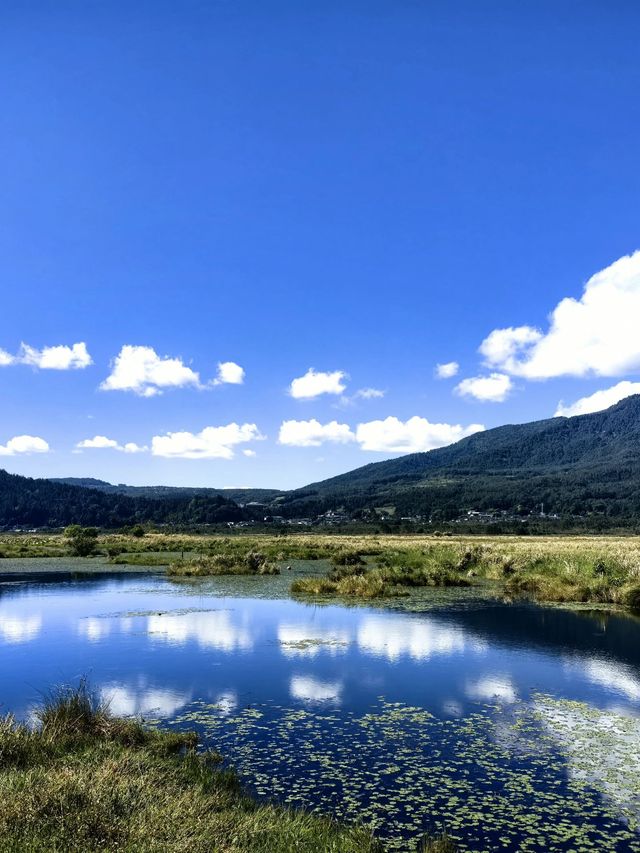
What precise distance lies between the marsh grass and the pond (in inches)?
38.6

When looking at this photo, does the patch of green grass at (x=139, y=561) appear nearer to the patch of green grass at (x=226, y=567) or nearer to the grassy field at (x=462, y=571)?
the grassy field at (x=462, y=571)

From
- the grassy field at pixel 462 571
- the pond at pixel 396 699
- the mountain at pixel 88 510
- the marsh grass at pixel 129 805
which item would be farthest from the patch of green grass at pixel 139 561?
the mountain at pixel 88 510

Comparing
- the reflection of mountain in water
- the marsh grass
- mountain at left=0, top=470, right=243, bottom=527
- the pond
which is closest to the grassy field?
the reflection of mountain in water

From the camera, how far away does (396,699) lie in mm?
14406

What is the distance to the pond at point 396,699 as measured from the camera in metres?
9.12

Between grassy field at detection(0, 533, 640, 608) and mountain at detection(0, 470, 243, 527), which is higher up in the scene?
mountain at detection(0, 470, 243, 527)

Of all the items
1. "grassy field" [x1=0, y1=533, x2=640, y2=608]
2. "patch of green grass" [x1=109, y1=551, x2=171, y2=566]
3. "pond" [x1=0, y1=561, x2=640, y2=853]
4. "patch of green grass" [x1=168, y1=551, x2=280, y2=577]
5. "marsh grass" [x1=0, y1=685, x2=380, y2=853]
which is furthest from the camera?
"patch of green grass" [x1=109, y1=551, x2=171, y2=566]

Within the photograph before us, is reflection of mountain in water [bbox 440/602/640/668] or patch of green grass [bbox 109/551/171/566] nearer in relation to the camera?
reflection of mountain in water [bbox 440/602/640/668]

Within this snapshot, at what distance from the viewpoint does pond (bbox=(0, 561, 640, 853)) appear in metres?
9.12

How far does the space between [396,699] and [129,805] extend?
8504 millimetres

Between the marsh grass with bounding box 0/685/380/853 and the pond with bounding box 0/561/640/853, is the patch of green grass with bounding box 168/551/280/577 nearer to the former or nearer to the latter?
the pond with bounding box 0/561/640/853

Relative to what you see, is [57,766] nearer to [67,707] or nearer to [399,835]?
[67,707]

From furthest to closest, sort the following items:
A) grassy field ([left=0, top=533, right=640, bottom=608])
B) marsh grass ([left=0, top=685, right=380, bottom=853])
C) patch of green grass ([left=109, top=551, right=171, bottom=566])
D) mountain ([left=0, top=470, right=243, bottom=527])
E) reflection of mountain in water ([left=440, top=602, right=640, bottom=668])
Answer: mountain ([left=0, top=470, right=243, bottom=527]) < patch of green grass ([left=109, top=551, right=171, bottom=566]) < grassy field ([left=0, top=533, right=640, bottom=608]) < reflection of mountain in water ([left=440, top=602, right=640, bottom=668]) < marsh grass ([left=0, top=685, right=380, bottom=853])

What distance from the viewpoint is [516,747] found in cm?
1144
